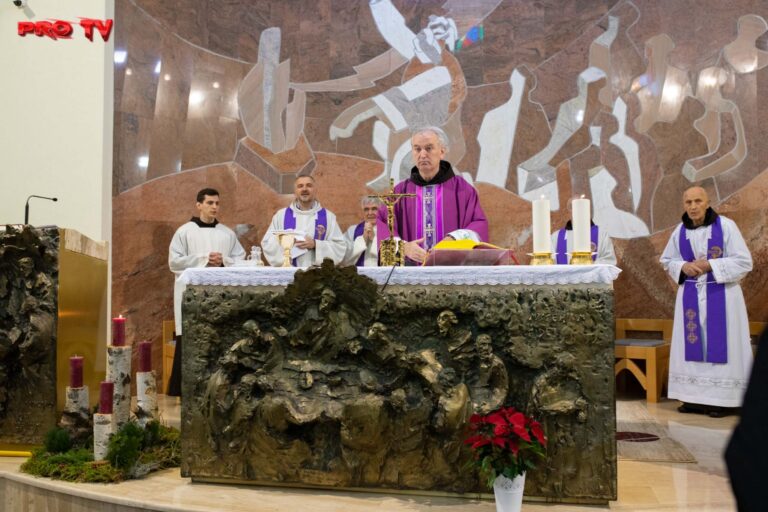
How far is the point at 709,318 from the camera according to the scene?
6414 millimetres

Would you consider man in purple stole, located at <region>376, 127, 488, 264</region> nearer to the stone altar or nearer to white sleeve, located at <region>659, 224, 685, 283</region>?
the stone altar

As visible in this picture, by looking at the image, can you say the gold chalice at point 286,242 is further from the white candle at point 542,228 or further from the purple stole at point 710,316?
the purple stole at point 710,316

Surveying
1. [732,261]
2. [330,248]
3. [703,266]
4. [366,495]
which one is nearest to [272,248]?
[330,248]

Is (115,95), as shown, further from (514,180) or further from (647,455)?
(647,455)

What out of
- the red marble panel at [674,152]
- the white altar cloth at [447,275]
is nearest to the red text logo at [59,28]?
the white altar cloth at [447,275]

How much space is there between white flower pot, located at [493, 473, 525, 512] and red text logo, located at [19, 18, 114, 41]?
19.3ft

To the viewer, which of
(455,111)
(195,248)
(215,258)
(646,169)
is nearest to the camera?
(215,258)

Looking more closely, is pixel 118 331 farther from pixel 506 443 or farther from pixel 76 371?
pixel 506 443

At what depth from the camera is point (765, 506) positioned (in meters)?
0.92

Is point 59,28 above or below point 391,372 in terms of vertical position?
above

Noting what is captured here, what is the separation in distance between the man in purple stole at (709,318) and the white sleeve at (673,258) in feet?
0.05

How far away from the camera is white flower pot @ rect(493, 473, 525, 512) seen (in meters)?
3.12

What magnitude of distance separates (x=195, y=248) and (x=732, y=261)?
5.12 m

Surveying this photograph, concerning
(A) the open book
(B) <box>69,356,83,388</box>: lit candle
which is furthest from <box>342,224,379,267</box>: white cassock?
(A) the open book
